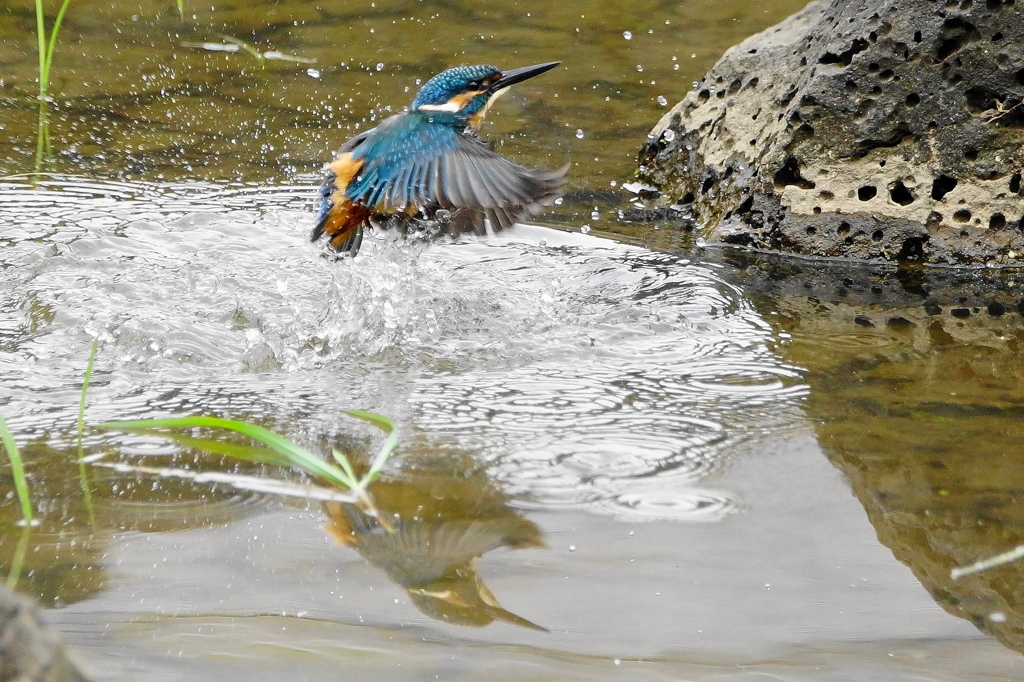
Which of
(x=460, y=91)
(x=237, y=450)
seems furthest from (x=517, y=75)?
(x=237, y=450)

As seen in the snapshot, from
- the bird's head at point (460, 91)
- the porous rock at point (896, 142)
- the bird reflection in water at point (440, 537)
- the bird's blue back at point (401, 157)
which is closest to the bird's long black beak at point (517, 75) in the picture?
the bird's head at point (460, 91)

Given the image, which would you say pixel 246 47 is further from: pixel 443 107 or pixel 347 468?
pixel 347 468

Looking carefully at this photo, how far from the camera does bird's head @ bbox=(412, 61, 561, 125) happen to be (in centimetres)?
332

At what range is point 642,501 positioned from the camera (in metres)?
2.30

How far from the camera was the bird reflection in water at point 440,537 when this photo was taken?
1941mm

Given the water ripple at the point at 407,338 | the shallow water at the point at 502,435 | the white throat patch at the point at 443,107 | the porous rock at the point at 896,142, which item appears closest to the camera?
the shallow water at the point at 502,435

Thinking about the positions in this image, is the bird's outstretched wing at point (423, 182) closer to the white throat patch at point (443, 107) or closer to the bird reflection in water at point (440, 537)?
the white throat patch at point (443, 107)

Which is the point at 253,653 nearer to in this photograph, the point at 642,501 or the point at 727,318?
the point at 642,501

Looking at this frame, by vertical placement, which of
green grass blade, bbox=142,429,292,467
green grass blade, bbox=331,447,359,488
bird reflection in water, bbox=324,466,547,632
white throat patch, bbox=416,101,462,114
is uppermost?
white throat patch, bbox=416,101,462,114

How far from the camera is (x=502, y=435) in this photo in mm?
2580

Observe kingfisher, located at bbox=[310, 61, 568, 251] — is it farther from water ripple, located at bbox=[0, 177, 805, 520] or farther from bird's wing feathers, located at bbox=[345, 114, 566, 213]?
water ripple, located at bbox=[0, 177, 805, 520]

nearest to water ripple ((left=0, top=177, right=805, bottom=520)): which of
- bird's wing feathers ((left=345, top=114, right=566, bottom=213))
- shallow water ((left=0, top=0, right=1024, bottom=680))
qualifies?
shallow water ((left=0, top=0, right=1024, bottom=680))

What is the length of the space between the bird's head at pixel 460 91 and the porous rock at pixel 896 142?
50.3 inches

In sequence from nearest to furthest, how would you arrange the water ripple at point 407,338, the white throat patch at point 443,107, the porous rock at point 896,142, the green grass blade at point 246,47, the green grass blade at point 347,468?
the green grass blade at point 347,468
the water ripple at point 407,338
the white throat patch at point 443,107
the porous rock at point 896,142
the green grass blade at point 246,47
